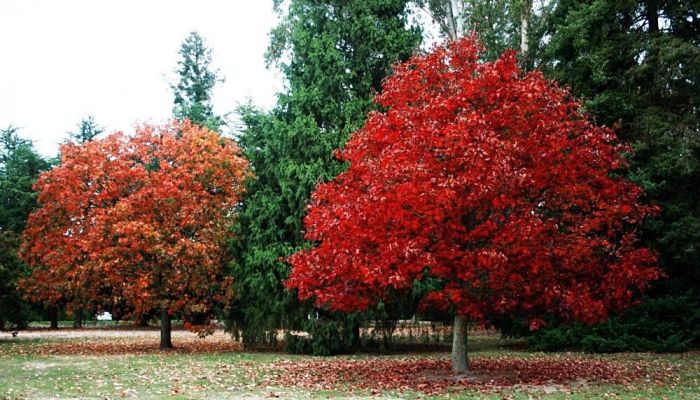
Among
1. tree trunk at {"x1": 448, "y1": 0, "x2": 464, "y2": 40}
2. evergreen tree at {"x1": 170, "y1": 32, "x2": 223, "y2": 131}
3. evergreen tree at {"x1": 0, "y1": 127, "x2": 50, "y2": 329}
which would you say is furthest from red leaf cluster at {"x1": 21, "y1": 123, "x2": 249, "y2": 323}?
evergreen tree at {"x1": 170, "y1": 32, "x2": 223, "y2": 131}

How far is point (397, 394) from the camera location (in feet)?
39.0

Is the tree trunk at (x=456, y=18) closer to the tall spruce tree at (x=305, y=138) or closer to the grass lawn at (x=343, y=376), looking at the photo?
the tall spruce tree at (x=305, y=138)

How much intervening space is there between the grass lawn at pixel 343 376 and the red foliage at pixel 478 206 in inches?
64.4

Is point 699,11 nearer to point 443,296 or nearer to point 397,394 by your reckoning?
point 443,296

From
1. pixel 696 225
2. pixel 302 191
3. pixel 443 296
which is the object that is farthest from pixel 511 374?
pixel 302 191

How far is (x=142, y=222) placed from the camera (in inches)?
861

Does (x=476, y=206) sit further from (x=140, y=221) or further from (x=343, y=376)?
(x=140, y=221)

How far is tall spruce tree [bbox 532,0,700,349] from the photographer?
1972 cm

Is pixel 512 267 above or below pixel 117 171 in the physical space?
below

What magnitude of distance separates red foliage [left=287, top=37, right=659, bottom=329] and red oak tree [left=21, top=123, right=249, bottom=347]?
30.7 feet

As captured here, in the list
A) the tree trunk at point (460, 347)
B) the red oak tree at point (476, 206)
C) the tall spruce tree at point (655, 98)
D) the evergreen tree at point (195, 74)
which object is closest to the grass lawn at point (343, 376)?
the tree trunk at point (460, 347)

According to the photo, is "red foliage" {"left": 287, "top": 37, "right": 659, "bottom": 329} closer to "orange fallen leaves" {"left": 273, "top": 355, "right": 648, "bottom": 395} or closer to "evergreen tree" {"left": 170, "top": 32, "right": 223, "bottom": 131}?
"orange fallen leaves" {"left": 273, "top": 355, "right": 648, "bottom": 395}

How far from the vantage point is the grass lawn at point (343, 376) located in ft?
39.3

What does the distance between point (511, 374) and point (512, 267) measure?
3.29 meters
